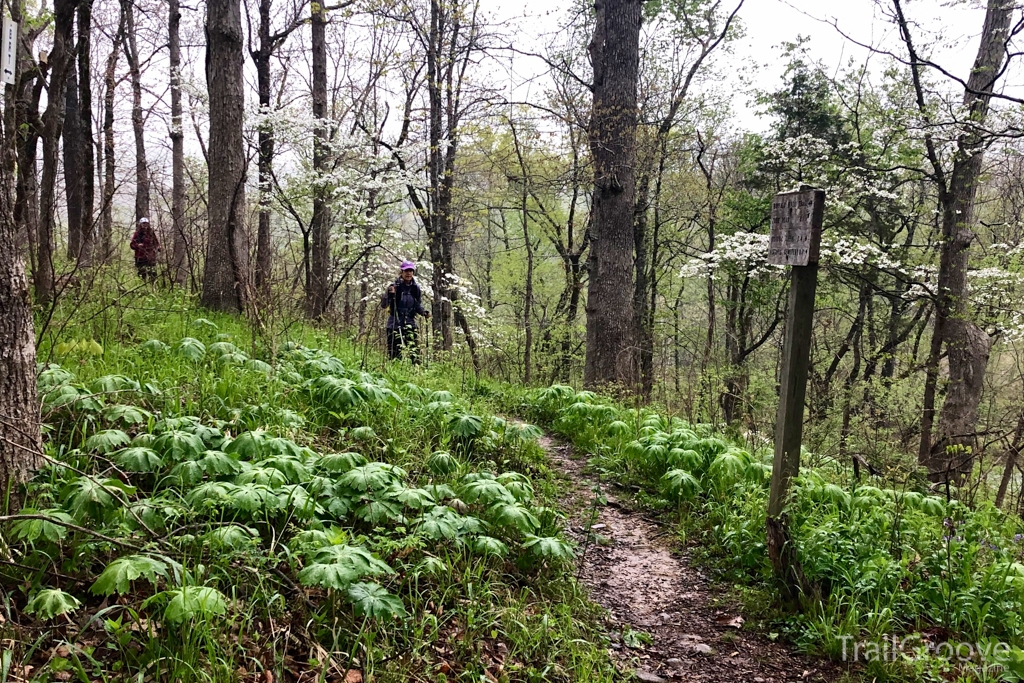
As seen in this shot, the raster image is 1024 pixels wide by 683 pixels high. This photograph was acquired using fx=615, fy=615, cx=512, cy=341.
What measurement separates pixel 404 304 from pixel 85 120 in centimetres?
433

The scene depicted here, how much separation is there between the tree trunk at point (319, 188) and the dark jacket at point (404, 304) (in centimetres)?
101

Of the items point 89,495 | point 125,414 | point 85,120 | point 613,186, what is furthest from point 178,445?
point 613,186

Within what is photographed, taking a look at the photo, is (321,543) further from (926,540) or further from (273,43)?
(273,43)

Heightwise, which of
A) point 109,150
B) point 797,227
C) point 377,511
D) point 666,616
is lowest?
point 666,616

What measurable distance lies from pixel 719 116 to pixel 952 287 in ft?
31.2

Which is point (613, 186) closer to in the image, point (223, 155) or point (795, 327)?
point (223, 155)

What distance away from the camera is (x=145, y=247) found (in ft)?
33.1

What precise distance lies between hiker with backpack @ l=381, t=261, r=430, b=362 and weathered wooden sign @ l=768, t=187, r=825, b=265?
5.46 m

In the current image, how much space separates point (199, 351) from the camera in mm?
4941

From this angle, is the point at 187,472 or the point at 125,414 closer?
the point at 187,472

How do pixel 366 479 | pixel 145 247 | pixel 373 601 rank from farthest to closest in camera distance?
pixel 145 247
pixel 366 479
pixel 373 601

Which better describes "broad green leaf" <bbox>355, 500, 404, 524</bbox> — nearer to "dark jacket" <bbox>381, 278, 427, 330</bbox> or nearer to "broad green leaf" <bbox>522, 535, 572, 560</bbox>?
"broad green leaf" <bbox>522, 535, 572, 560</bbox>

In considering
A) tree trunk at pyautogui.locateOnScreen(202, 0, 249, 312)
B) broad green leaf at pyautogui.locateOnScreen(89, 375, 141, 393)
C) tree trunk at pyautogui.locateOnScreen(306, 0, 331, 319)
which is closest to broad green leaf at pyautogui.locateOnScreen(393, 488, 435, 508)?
broad green leaf at pyautogui.locateOnScreen(89, 375, 141, 393)

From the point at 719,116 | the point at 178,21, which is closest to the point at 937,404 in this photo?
the point at 719,116
